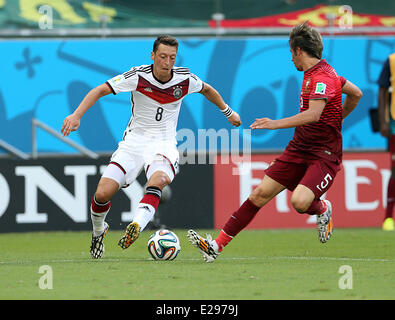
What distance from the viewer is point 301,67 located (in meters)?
8.14

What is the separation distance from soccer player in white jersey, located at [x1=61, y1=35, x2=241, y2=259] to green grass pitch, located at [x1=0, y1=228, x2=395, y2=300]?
0.63 meters

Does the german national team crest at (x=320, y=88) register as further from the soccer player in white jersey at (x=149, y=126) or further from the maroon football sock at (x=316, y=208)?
the soccer player in white jersey at (x=149, y=126)

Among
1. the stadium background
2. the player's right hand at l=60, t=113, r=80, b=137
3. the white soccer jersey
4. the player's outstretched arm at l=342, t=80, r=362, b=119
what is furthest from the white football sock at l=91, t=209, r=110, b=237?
the stadium background

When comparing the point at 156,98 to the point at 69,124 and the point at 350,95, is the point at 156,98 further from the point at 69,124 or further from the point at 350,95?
the point at 350,95

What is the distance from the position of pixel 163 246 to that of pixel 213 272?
1103mm

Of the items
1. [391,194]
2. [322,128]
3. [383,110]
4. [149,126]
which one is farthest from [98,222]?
[383,110]

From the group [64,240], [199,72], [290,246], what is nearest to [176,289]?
[290,246]

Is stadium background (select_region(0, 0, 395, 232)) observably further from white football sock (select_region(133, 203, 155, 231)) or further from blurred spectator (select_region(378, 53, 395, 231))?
white football sock (select_region(133, 203, 155, 231))

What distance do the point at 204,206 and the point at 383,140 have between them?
452cm

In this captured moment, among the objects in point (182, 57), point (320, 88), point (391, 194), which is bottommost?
point (320, 88)

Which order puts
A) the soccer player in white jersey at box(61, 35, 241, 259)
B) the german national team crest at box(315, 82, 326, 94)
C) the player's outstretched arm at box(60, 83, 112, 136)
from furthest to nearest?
the soccer player in white jersey at box(61, 35, 241, 259) < the player's outstretched arm at box(60, 83, 112, 136) < the german national team crest at box(315, 82, 326, 94)

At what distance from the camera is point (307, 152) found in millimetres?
8211

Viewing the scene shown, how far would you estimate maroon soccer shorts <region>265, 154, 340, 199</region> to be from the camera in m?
7.99
